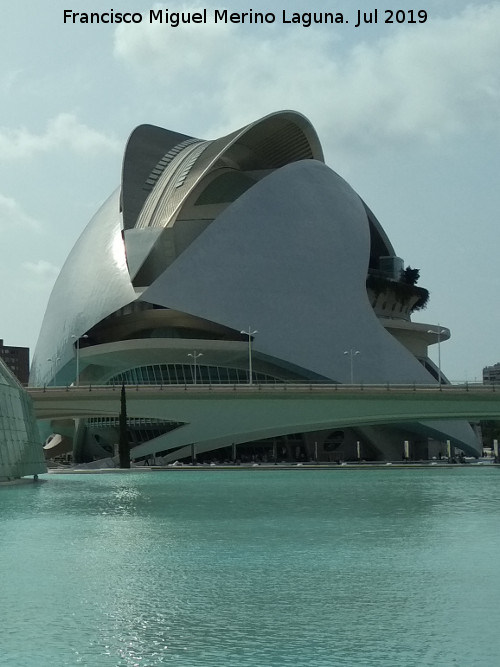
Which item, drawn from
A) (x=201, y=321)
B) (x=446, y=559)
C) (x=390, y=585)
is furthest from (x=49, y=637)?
(x=201, y=321)

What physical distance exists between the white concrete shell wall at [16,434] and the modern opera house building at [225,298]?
20913 millimetres

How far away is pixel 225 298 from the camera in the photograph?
222ft

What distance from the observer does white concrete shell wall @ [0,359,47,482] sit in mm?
36156

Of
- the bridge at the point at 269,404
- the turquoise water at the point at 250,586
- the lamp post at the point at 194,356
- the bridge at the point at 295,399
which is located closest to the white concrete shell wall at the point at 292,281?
the lamp post at the point at 194,356

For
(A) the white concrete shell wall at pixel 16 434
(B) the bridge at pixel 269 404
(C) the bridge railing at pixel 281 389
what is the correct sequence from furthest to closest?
(B) the bridge at pixel 269 404
(C) the bridge railing at pixel 281 389
(A) the white concrete shell wall at pixel 16 434

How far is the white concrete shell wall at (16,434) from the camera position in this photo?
36.2 m

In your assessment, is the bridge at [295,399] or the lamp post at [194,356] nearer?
the bridge at [295,399]

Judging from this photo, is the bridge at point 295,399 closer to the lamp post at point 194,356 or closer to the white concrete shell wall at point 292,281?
the lamp post at point 194,356

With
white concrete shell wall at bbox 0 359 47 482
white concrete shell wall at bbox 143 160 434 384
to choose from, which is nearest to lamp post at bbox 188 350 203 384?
white concrete shell wall at bbox 143 160 434 384

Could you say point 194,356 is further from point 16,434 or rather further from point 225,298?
point 16,434

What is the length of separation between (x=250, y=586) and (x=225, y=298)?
178 ft

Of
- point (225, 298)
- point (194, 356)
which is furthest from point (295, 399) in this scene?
point (225, 298)

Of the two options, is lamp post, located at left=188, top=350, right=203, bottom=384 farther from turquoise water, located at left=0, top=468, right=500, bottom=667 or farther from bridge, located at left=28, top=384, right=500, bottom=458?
turquoise water, located at left=0, top=468, right=500, bottom=667

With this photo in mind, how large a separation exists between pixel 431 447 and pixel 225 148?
970 inches
